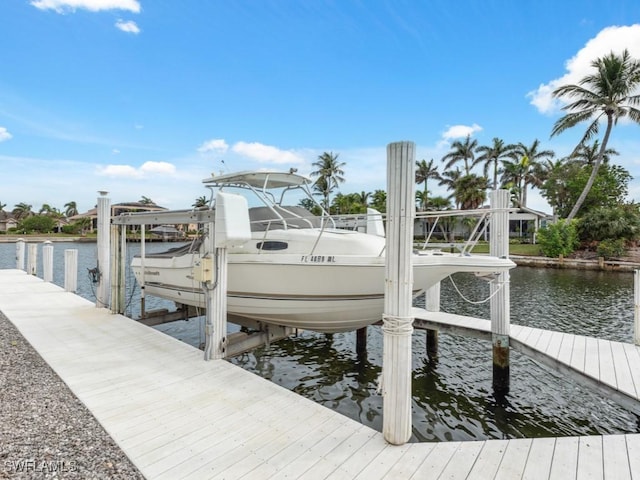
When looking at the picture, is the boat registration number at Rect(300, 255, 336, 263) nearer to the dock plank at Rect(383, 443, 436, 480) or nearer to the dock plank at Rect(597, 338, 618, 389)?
the dock plank at Rect(383, 443, 436, 480)

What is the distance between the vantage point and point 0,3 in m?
8.39

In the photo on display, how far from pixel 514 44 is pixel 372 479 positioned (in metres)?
16.4

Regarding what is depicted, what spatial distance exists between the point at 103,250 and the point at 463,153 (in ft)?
145

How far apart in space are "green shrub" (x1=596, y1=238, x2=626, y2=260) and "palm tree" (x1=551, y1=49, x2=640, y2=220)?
271 inches

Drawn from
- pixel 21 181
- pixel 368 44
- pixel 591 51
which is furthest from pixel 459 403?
pixel 21 181

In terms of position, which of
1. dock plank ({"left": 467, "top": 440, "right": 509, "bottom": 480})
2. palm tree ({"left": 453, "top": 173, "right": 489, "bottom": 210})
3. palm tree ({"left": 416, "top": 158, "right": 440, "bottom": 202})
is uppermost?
palm tree ({"left": 416, "top": 158, "right": 440, "bottom": 202})

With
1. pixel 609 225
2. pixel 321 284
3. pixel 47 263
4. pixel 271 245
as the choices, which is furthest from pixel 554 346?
pixel 609 225

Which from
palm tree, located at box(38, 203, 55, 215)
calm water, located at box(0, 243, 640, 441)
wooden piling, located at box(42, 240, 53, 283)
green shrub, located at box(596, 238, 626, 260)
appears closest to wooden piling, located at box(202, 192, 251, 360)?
calm water, located at box(0, 243, 640, 441)

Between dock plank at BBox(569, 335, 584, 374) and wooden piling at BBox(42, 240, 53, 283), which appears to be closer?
dock plank at BBox(569, 335, 584, 374)

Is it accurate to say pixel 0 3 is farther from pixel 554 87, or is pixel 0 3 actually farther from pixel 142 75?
pixel 554 87

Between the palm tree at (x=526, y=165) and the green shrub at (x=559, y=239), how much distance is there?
1434cm

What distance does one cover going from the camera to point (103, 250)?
7.39 metres

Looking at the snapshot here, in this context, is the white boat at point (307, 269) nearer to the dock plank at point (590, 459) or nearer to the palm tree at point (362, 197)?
the dock plank at point (590, 459)

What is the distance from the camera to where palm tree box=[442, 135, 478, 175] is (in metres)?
42.4
